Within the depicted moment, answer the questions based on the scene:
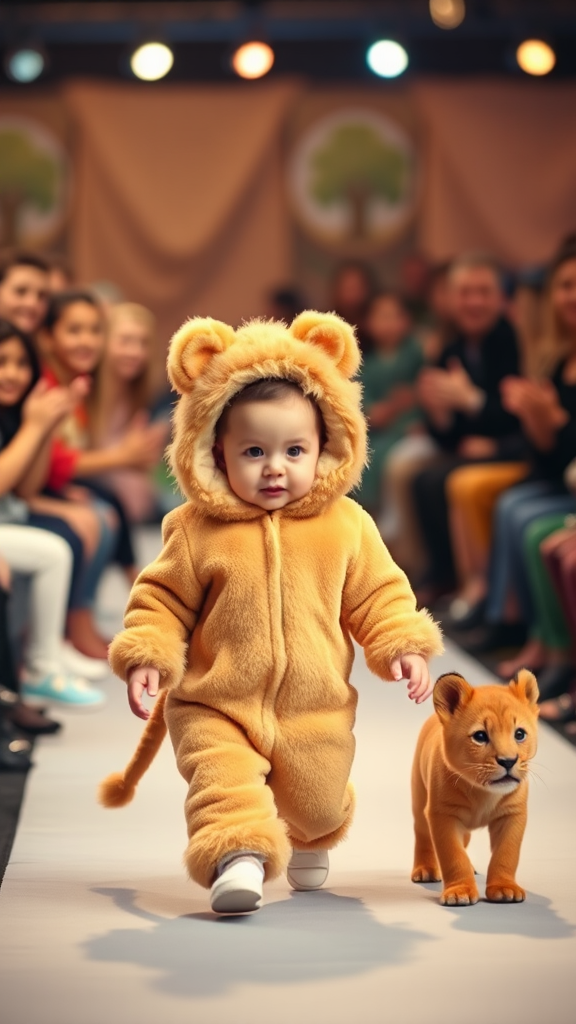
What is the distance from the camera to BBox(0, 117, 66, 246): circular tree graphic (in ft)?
31.0

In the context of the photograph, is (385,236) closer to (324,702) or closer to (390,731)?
(390,731)

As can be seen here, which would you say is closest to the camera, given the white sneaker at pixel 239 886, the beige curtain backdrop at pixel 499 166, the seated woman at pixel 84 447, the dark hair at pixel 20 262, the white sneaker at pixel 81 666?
the white sneaker at pixel 239 886

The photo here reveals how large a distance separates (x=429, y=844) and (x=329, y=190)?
24.7ft

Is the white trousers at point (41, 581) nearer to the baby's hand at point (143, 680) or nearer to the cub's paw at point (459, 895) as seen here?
the baby's hand at point (143, 680)

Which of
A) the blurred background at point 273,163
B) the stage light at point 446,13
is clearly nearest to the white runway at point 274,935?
the stage light at point 446,13

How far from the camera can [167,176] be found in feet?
31.4

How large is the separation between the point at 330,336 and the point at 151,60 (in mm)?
5247

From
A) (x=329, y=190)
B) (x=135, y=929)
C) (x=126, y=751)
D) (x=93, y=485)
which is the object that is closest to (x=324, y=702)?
(x=135, y=929)

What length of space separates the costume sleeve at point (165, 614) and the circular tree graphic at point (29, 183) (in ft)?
24.4

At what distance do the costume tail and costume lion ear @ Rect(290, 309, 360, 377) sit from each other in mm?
569

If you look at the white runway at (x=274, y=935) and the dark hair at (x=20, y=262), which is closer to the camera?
the white runway at (x=274, y=935)

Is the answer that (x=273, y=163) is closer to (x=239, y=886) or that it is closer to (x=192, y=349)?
(x=192, y=349)

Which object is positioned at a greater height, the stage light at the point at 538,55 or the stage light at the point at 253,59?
the stage light at the point at 538,55

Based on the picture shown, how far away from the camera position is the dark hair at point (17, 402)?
3986mm
